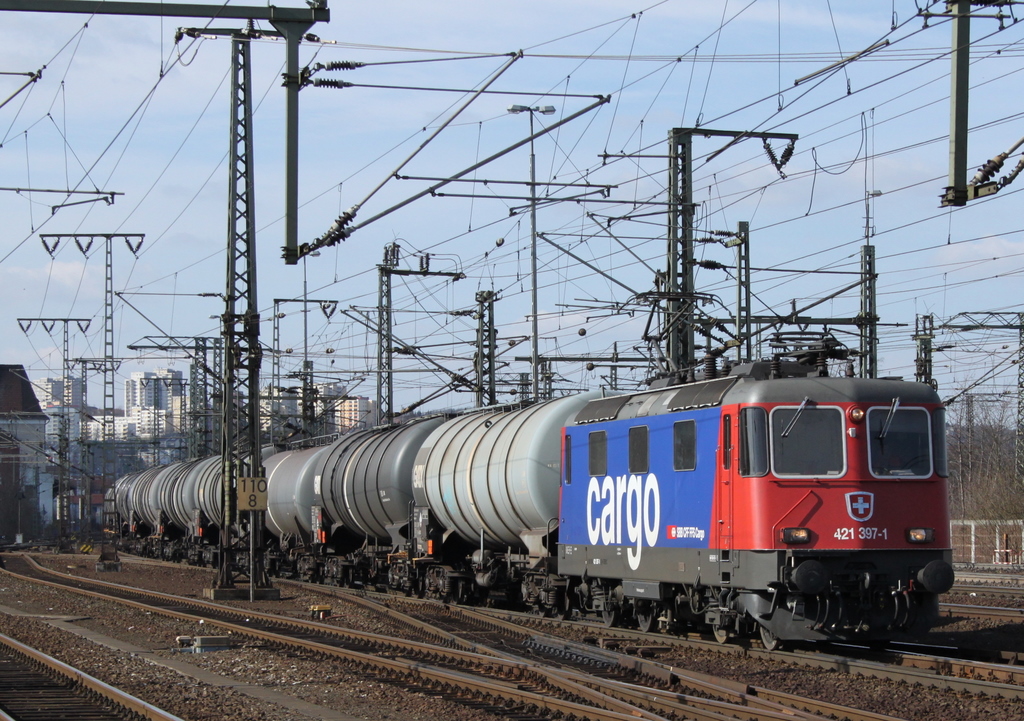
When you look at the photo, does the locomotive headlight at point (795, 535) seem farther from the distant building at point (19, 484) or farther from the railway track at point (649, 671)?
Answer: the distant building at point (19, 484)

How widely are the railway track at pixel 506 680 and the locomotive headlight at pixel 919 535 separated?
3612mm

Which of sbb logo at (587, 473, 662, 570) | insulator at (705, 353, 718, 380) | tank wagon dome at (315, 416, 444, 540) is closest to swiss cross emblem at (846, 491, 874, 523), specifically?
insulator at (705, 353, 718, 380)

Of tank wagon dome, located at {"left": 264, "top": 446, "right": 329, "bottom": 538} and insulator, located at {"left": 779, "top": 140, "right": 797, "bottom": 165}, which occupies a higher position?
insulator, located at {"left": 779, "top": 140, "right": 797, "bottom": 165}

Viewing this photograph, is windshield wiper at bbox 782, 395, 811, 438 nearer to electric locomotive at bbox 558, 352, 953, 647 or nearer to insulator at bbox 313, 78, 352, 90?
electric locomotive at bbox 558, 352, 953, 647

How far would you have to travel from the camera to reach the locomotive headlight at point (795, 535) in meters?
14.2

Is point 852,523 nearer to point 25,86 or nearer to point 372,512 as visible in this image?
point 25,86

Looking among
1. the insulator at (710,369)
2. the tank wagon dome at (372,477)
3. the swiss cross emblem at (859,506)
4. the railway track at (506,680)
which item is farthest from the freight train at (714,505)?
the railway track at (506,680)

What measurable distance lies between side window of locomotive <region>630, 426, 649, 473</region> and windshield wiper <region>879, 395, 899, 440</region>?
131 inches

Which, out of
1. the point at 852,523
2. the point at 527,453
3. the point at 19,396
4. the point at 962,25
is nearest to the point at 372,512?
the point at 527,453

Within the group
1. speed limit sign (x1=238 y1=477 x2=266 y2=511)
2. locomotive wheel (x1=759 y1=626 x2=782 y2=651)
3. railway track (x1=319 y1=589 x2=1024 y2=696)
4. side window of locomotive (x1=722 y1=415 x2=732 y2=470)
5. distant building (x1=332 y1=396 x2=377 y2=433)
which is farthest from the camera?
distant building (x1=332 y1=396 x2=377 y2=433)

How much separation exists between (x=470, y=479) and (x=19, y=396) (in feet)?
369


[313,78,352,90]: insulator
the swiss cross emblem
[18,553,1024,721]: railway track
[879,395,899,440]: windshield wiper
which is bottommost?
[18,553,1024,721]: railway track

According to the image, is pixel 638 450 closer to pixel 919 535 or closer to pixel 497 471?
pixel 919 535

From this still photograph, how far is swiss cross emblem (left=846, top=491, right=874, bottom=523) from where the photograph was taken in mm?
14461
